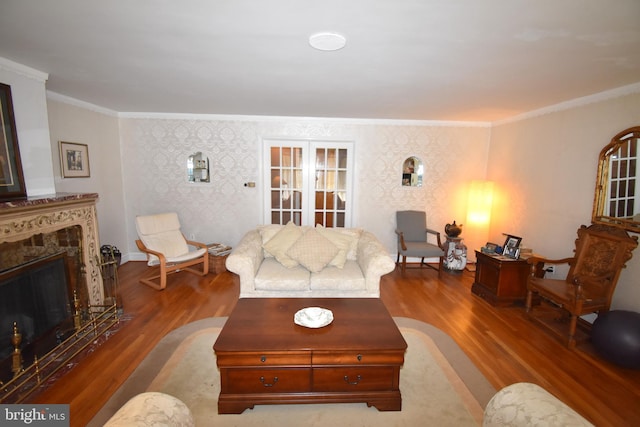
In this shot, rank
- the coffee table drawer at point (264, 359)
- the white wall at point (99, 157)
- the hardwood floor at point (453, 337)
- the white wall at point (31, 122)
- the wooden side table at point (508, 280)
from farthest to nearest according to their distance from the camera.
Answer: the white wall at point (99, 157)
the wooden side table at point (508, 280)
the white wall at point (31, 122)
the hardwood floor at point (453, 337)
the coffee table drawer at point (264, 359)

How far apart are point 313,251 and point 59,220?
8.14 feet

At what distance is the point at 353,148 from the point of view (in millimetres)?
5129

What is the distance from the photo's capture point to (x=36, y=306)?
102 inches

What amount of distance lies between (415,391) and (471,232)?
11.9ft

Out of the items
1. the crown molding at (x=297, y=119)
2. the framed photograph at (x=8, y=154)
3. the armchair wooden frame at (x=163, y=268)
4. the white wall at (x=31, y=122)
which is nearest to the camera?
the framed photograph at (x=8, y=154)

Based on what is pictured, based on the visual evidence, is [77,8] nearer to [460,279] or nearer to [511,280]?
[511,280]

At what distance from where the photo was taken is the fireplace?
7.45 feet

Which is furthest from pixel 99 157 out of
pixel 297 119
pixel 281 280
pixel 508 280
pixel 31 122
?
pixel 508 280

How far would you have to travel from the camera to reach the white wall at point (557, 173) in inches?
118

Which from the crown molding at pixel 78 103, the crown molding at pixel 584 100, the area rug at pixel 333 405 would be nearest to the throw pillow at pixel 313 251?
the area rug at pixel 333 405

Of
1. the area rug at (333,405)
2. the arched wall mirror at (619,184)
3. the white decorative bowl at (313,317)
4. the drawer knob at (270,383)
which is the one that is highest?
the arched wall mirror at (619,184)

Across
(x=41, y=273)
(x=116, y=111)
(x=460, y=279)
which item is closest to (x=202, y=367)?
(x=41, y=273)

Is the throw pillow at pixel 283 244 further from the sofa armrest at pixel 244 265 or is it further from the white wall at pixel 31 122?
the white wall at pixel 31 122

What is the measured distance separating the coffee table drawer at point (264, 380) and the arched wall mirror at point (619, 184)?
131 inches
